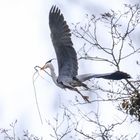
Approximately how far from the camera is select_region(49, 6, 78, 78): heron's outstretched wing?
18.7 ft

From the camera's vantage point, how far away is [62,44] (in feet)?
20.0

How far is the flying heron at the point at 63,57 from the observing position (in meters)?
5.29

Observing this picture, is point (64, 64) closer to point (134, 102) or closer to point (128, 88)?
point (134, 102)

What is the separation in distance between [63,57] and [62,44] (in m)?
0.26

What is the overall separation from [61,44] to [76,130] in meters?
3.66

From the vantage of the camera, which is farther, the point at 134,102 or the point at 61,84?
the point at 134,102

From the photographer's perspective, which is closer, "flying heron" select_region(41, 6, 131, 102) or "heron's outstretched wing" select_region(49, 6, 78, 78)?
"flying heron" select_region(41, 6, 131, 102)

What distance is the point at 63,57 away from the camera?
5.89 m

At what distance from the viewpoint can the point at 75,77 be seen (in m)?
5.41

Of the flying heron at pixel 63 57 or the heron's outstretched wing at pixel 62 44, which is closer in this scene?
the flying heron at pixel 63 57

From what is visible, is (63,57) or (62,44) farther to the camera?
(62,44)

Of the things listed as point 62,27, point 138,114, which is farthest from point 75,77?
point 138,114

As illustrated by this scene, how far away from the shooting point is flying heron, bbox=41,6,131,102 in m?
5.29

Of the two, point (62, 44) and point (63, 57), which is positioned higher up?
point (62, 44)
